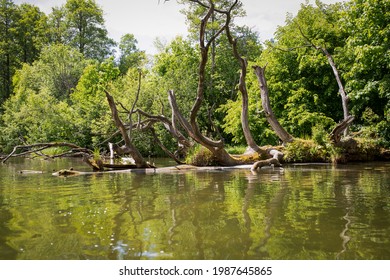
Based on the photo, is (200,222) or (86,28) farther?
(86,28)

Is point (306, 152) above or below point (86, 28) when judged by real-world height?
below

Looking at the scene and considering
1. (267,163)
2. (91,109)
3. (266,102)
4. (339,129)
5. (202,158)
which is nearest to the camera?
(267,163)

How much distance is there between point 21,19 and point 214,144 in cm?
4919

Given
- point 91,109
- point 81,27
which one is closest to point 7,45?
point 81,27

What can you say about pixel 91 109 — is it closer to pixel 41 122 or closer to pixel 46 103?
pixel 46 103

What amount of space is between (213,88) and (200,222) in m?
31.1

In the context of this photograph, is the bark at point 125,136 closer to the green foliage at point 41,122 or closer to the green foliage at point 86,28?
the green foliage at point 41,122

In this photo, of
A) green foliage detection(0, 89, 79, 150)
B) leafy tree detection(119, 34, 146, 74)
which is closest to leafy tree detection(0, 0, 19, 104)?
leafy tree detection(119, 34, 146, 74)

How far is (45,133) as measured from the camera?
37.3 meters

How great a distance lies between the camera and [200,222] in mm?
6164

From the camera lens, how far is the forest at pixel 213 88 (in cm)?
1873

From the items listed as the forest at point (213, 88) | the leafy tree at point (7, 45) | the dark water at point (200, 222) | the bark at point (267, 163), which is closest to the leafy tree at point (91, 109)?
the forest at point (213, 88)

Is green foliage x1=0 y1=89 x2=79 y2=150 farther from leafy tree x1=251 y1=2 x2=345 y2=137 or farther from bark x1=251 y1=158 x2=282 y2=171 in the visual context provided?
bark x1=251 y1=158 x2=282 y2=171

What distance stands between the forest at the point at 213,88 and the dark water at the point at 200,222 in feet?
19.8
